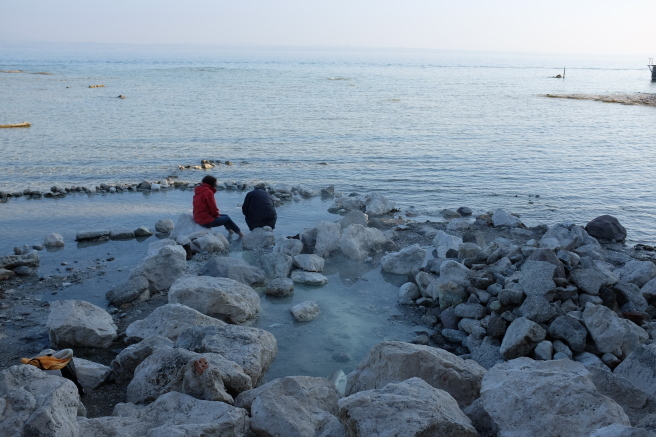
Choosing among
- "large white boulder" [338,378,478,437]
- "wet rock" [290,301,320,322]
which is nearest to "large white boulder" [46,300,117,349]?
"wet rock" [290,301,320,322]

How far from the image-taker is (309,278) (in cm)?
950

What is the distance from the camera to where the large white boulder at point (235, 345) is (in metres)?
6.24

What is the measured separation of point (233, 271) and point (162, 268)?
116 cm

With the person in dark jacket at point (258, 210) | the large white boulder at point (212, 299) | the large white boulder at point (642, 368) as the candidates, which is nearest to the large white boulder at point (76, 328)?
the large white boulder at point (212, 299)

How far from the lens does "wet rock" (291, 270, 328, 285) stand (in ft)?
31.1

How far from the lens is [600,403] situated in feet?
14.6

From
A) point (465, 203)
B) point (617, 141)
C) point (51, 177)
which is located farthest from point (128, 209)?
point (617, 141)

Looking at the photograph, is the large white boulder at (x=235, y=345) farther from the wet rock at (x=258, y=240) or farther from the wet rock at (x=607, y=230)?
the wet rock at (x=607, y=230)

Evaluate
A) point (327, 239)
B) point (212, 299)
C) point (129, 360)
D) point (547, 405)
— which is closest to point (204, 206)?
point (327, 239)

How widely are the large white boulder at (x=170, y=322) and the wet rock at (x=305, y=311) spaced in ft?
4.22

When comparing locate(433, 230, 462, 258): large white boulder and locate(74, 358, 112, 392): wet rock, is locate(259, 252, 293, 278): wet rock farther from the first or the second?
locate(74, 358, 112, 392): wet rock

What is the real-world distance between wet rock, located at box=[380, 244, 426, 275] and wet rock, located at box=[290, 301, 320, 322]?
210 cm

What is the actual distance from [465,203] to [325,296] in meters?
7.76

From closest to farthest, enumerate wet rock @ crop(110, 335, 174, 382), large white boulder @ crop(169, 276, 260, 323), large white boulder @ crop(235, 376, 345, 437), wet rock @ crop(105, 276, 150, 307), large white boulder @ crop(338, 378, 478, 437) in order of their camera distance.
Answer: large white boulder @ crop(338, 378, 478, 437) → large white boulder @ crop(235, 376, 345, 437) → wet rock @ crop(110, 335, 174, 382) → large white boulder @ crop(169, 276, 260, 323) → wet rock @ crop(105, 276, 150, 307)
